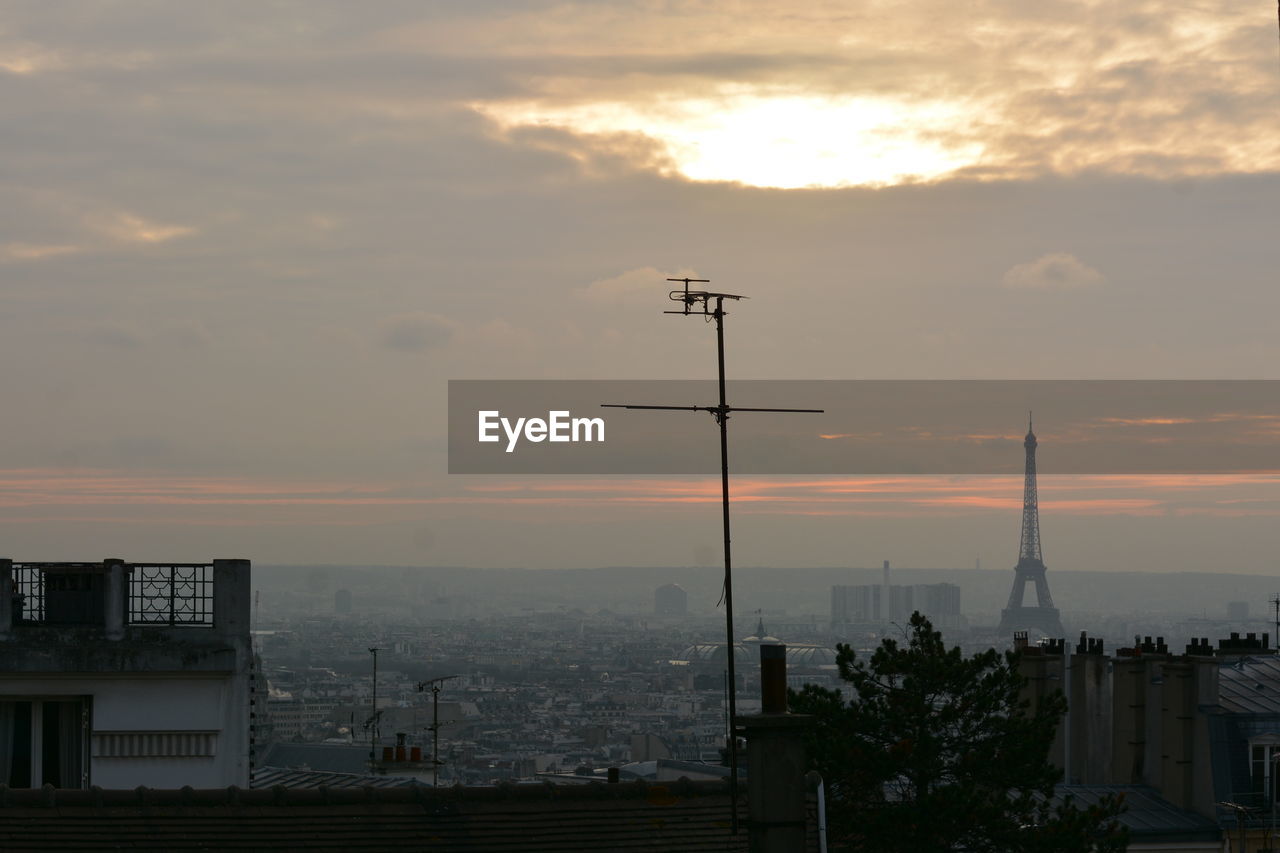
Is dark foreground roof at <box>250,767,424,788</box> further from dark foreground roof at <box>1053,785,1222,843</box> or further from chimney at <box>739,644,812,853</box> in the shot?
chimney at <box>739,644,812,853</box>

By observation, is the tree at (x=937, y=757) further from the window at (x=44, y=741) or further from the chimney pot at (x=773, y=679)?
the window at (x=44, y=741)

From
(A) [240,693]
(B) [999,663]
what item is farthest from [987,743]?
(A) [240,693]

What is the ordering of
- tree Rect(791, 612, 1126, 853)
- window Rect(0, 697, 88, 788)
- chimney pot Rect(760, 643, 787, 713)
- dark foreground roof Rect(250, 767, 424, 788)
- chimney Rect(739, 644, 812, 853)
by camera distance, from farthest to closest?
1. dark foreground roof Rect(250, 767, 424, 788)
2. tree Rect(791, 612, 1126, 853)
3. window Rect(0, 697, 88, 788)
4. chimney pot Rect(760, 643, 787, 713)
5. chimney Rect(739, 644, 812, 853)

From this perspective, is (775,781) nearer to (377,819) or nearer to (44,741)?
(377,819)

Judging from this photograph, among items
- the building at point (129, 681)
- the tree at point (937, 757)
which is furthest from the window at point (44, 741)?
the tree at point (937, 757)

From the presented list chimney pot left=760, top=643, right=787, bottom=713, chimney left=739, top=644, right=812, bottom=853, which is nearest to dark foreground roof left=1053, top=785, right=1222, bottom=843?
chimney pot left=760, top=643, right=787, bottom=713

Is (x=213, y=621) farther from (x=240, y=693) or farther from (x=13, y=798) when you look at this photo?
(x=13, y=798)
